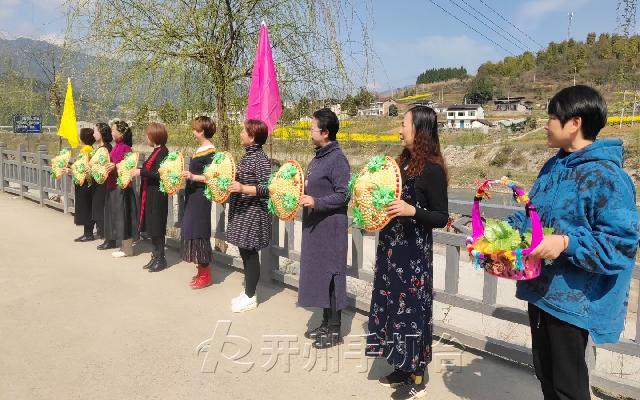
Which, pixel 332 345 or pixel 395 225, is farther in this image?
pixel 332 345

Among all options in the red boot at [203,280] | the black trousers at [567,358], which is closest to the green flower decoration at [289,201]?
the red boot at [203,280]

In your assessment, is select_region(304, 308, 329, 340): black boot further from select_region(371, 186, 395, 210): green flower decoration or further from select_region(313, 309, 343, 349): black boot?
select_region(371, 186, 395, 210): green flower decoration

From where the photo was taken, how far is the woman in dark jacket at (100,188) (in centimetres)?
608

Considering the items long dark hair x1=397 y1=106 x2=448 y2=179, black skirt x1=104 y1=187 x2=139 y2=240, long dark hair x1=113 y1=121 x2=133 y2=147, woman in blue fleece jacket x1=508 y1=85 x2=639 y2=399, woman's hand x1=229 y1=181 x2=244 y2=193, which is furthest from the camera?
black skirt x1=104 y1=187 x2=139 y2=240

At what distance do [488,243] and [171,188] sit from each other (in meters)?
3.53

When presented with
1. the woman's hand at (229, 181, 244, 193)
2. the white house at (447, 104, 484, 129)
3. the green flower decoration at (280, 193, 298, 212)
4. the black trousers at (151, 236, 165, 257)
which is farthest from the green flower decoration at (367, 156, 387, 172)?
the white house at (447, 104, 484, 129)

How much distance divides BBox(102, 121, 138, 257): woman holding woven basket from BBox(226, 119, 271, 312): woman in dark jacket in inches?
89.0

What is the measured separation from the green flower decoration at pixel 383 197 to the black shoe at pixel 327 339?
137cm

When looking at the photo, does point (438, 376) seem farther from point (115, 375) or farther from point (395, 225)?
point (115, 375)

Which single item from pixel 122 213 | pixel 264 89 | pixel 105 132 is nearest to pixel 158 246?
pixel 122 213

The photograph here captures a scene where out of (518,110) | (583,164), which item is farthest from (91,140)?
(518,110)

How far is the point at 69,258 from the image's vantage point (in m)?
6.08

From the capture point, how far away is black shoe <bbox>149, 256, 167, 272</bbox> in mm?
5531

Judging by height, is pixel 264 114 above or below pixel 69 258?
above
